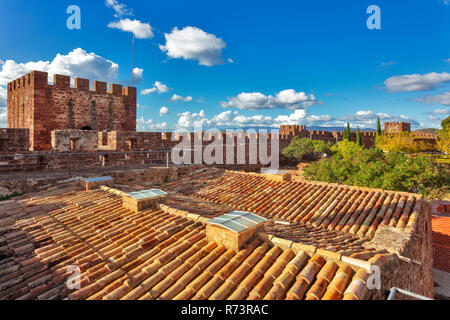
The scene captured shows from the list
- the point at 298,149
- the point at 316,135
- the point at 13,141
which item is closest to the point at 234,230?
the point at 13,141

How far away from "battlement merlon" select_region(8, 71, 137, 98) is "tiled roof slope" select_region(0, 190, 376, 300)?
13656 millimetres

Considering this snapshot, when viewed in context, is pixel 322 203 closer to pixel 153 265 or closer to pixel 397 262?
pixel 397 262

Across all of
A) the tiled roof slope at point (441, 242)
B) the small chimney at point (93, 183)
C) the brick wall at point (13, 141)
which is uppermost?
the brick wall at point (13, 141)

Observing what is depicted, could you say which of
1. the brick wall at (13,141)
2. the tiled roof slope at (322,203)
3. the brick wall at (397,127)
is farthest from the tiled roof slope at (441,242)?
the brick wall at (397,127)

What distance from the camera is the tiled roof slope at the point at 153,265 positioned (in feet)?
9.45

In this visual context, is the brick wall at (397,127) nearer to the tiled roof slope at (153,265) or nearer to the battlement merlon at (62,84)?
the battlement merlon at (62,84)

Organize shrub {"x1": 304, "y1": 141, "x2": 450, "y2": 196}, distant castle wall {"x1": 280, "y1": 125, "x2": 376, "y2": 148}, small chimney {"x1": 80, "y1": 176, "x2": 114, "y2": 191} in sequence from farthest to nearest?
1. distant castle wall {"x1": 280, "y1": 125, "x2": 376, "y2": 148}
2. shrub {"x1": 304, "y1": 141, "x2": 450, "y2": 196}
3. small chimney {"x1": 80, "y1": 176, "x2": 114, "y2": 191}

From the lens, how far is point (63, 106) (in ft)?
54.0

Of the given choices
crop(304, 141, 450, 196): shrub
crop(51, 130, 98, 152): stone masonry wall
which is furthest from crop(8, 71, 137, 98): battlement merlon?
crop(304, 141, 450, 196): shrub

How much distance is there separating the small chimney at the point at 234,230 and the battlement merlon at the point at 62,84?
1691cm

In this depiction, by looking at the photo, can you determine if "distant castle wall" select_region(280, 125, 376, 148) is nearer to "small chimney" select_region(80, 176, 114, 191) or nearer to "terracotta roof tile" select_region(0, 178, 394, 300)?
"small chimney" select_region(80, 176, 114, 191)

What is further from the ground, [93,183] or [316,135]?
[316,135]

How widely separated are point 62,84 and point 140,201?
49.0 feet

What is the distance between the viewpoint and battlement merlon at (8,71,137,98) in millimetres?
15344
